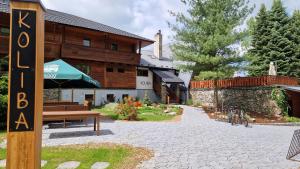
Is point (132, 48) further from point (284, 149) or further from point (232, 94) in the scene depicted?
point (284, 149)

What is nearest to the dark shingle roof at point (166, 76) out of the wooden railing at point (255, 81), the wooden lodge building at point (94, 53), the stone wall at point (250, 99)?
the wooden lodge building at point (94, 53)

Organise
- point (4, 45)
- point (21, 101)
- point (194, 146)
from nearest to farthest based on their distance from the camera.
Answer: point (21, 101) < point (194, 146) < point (4, 45)

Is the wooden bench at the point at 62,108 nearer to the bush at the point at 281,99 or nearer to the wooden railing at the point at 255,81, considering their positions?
the bush at the point at 281,99

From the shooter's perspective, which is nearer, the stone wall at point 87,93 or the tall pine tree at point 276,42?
the stone wall at point 87,93

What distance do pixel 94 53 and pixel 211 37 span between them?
1065 centimetres

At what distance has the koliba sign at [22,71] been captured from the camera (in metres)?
3.73

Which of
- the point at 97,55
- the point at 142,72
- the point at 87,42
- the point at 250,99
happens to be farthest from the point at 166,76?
the point at 250,99

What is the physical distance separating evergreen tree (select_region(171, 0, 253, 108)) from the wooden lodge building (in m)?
7.02

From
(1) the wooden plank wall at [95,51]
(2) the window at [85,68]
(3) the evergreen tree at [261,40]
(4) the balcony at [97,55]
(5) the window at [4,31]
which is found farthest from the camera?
(3) the evergreen tree at [261,40]

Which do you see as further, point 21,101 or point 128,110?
point 128,110

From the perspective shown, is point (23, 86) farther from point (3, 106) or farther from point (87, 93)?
point (87, 93)

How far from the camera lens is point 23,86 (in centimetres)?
376

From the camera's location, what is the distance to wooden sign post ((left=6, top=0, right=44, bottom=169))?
3.74 m

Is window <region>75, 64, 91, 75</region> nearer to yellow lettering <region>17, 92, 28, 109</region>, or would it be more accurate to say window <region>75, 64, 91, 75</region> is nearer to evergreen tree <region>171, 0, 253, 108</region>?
evergreen tree <region>171, 0, 253, 108</region>
